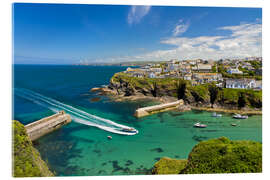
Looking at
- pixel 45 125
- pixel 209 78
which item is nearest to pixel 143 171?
pixel 45 125

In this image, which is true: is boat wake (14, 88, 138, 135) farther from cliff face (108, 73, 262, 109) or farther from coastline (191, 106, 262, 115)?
cliff face (108, 73, 262, 109)

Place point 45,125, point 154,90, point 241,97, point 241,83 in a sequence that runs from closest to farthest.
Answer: point 45,125
point 241,97
point 241,83
point 154,90

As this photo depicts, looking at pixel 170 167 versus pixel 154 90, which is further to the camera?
pixel 154 90

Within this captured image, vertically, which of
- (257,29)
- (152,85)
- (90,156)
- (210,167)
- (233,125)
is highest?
(257,29)

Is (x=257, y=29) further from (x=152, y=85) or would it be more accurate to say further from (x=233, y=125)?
(x=152, y=85)

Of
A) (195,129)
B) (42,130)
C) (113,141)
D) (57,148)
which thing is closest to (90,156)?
(113,141)

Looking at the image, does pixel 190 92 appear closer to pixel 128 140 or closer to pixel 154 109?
pixel 154 109

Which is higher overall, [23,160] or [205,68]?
[205,68]
